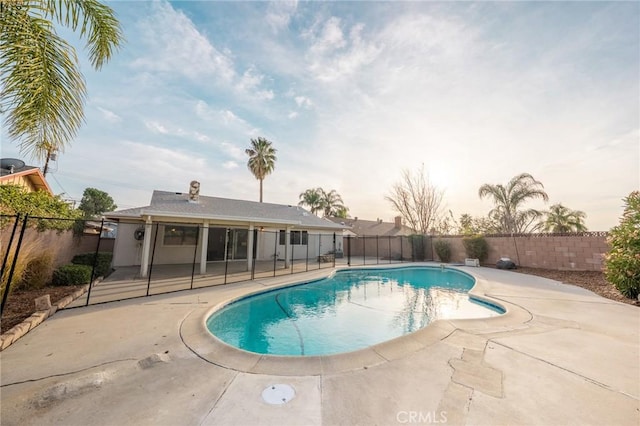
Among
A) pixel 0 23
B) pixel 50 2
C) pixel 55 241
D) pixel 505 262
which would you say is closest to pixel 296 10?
pixel 50 2

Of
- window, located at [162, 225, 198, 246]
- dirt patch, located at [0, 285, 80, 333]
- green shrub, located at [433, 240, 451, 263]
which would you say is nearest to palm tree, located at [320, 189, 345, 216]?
green shrub, located at [433, 240, 451, 263]

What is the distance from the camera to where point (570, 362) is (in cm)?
314

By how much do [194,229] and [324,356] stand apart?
11794mm

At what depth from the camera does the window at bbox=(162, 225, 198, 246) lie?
41.2 feet

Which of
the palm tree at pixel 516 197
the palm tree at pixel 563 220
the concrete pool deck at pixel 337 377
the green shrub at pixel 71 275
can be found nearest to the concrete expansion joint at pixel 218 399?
the concrete pool deck at pixel 337 377

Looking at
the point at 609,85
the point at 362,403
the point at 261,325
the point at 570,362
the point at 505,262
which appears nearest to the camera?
the point at 362,403

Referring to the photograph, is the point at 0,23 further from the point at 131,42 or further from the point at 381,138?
the point at 381,138

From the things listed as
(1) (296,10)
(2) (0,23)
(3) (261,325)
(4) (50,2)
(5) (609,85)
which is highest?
(1) (296,10)

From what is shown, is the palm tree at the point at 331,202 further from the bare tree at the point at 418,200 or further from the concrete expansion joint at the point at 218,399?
the concrete expansion joint at the point at 218,399

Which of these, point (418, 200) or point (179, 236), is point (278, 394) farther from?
point (418, 200)

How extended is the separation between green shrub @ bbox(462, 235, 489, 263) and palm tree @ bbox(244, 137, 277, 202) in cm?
1685

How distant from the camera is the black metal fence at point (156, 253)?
5.64 meters

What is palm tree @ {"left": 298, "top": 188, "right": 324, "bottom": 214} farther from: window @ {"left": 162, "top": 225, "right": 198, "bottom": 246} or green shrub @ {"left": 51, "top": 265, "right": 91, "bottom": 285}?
green shrub @ {"left": 51, "top": 265, "right": 91, "bottom": 285}

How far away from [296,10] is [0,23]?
597 centimetres
